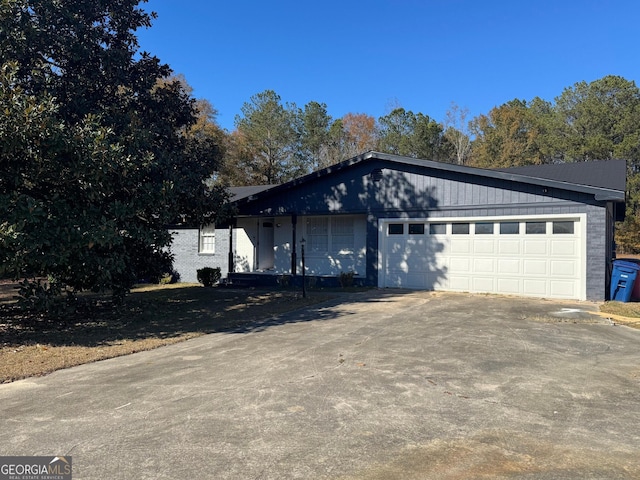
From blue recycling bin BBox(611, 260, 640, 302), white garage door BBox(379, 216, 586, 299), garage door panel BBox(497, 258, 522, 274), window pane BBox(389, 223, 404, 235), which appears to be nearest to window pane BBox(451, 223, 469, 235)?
white garage door BBox(379, 216, 586, 299)

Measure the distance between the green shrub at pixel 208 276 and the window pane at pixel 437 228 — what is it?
8.72 meters

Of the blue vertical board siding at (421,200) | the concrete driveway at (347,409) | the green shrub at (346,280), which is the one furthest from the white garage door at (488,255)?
the concrete driveway at (347,409)

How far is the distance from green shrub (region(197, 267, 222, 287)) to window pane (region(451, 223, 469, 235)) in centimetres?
940

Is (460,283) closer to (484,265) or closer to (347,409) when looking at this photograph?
(484,265)

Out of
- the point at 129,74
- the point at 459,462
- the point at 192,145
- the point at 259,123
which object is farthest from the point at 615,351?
the point at 259,123

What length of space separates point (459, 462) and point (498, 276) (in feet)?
35.3

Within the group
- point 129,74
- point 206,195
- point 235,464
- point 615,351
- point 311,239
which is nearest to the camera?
point 235,464

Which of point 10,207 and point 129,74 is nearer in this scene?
point 10,207

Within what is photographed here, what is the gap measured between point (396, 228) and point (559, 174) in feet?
18.6

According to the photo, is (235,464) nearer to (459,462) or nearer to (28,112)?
(459,462)

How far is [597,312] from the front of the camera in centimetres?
1036

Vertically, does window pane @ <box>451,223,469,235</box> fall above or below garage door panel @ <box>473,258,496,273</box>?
above

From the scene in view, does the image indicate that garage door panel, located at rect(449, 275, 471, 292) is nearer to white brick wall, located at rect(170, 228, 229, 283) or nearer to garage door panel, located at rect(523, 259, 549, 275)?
garage door panel, located at rect(523, 259, 549, 275)

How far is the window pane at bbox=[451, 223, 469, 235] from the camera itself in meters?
13.8
